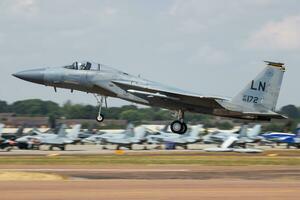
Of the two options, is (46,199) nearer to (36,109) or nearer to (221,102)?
(221,102)

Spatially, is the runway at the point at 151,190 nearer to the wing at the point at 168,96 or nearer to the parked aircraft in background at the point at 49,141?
the wing at the point at 168,96

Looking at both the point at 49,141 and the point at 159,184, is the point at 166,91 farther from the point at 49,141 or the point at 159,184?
the point at 49,141

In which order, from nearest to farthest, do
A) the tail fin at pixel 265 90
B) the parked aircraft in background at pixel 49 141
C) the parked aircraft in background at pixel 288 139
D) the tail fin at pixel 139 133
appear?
1. the tail fin at pixel 265 90
2. the parked aircraft in background at pixel 49 141
3. the tail fin at pixel 139 133
4. the parked aircraft in background at pixel 288 139

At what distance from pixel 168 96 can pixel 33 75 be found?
7.87m

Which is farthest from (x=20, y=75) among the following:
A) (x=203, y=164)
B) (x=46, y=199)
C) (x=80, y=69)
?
(x=46, y=199)

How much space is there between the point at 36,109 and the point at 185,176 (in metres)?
127

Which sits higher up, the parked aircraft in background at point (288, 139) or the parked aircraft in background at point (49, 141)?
the parked aircraft in background at point (288, 139)

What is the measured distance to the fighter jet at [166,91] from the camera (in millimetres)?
39281

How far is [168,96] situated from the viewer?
40062 millimetres

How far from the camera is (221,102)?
4012cm

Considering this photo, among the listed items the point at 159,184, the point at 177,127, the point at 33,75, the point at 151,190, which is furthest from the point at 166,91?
the point at 151,190

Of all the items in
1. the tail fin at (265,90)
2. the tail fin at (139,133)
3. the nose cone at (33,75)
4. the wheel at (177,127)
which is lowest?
the tail fin at (139,133)

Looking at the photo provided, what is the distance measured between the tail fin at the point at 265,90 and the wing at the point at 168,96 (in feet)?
6.04

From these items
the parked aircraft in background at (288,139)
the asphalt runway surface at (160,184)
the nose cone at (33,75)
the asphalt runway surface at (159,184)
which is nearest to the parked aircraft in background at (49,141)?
the parked aircraft in background at (288,139)
